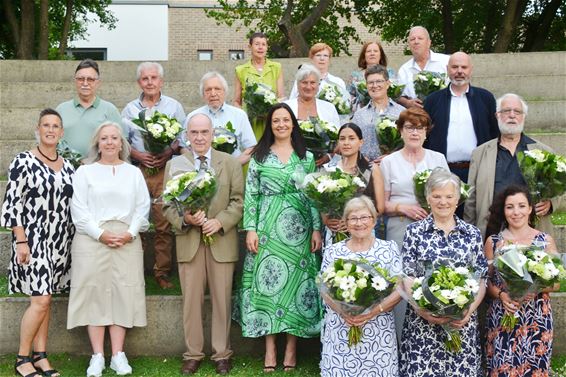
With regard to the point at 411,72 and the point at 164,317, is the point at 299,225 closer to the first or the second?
the point at 164,317

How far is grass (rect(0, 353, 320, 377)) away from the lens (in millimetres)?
7355

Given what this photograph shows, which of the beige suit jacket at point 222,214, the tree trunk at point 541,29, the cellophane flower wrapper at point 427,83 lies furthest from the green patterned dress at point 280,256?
the tree trunk at point 541,29

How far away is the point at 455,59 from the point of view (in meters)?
7.97

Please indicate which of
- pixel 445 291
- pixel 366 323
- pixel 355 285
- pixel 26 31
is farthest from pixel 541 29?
pixel 355 285

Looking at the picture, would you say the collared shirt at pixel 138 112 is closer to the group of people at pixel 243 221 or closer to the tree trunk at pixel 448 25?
the group of people at pixel 243 221

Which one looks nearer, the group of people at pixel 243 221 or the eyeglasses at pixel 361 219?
the eyeglasses at pixel 361 219

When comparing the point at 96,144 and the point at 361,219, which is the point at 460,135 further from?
the point at 96,144

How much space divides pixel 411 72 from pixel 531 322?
144 inches

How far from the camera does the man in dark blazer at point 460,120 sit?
7.81 m

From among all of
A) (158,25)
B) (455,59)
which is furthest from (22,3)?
(455,59)

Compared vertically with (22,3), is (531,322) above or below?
below

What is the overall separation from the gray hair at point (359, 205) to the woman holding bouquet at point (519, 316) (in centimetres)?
102

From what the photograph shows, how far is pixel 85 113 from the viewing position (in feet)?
27.4

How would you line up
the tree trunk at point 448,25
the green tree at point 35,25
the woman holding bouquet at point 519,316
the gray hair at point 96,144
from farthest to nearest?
the tree trunk at point 448,25 < the green tree at point 35,25 < the gray hair at point 96,144 < the woman holding bouquet at point 519,316
